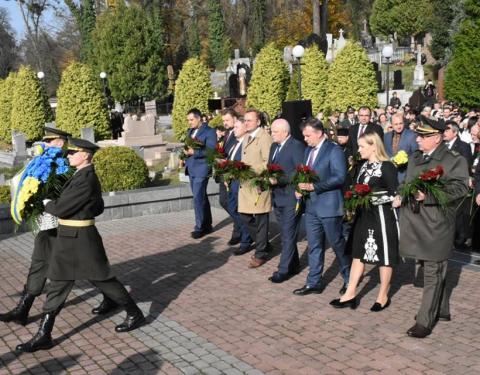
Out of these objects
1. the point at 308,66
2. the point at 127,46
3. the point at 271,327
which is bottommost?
the point at 271,327

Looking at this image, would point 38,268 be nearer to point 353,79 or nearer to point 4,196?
point 4,196

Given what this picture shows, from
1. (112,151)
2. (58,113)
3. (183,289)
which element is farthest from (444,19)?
(183,289)

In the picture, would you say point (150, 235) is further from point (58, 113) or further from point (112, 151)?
point (58, 113)

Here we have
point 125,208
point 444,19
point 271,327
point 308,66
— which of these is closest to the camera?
point 271,327

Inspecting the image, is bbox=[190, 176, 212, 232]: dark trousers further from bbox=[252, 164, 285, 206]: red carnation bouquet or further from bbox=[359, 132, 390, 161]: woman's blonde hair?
bbox=[359, 132, 390, 161]: woman's blonde hair

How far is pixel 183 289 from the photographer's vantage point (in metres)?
7.73

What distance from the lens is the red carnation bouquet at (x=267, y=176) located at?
7.67 meters

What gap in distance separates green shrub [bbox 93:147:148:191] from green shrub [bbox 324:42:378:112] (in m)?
10.4

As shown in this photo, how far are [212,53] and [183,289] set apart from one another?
185ft

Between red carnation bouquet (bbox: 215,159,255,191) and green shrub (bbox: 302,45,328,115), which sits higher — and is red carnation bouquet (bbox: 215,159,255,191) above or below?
below

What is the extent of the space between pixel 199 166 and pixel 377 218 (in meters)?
4.50

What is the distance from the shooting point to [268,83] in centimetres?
2573

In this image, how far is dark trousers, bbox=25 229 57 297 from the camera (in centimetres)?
670

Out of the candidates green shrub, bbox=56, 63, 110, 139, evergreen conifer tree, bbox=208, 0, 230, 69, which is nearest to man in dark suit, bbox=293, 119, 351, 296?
green shrub, bbox=56, 63, 110, 139
